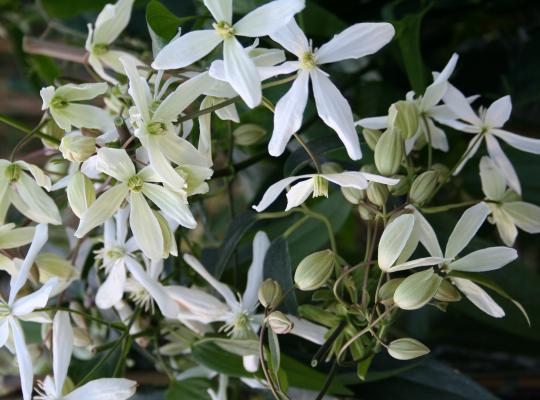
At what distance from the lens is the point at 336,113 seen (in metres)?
0.34

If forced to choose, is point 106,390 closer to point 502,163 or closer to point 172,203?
point 172,203

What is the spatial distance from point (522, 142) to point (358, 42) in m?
0.11

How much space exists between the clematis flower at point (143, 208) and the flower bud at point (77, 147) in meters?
0.02

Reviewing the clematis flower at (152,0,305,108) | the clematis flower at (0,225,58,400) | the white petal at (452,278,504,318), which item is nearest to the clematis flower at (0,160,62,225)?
the clematis flower at (0,225,58,400)

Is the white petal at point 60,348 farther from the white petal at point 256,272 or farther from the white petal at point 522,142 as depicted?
the white petal at point 522,142

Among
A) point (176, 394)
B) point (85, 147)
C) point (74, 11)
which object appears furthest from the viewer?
point (74, 11)

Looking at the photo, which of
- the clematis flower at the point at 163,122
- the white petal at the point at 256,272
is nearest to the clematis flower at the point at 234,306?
the white petal at the point at 256,272

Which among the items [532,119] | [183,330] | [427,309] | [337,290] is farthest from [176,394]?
[532,119]

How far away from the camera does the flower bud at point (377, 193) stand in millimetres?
364

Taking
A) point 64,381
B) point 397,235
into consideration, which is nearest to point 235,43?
point 397,235

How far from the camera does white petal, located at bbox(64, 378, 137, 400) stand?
1.30 ft

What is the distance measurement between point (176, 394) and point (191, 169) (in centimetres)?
19

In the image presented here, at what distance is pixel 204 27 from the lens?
0.50 meters

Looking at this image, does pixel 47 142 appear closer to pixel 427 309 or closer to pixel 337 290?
pixel 337 290
